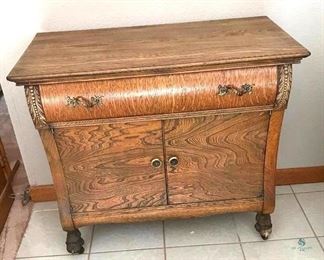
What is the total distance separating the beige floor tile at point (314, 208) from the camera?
5.23ft

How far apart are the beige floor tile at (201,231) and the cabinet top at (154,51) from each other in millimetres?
759

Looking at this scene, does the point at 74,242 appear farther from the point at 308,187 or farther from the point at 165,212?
the point at 308,187

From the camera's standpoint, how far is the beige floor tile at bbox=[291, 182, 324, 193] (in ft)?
5.91

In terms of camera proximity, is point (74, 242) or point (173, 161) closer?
point (173, 161)

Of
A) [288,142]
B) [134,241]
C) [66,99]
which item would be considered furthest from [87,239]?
[288,142]

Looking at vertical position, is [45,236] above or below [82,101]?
below

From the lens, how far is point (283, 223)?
5.32ft

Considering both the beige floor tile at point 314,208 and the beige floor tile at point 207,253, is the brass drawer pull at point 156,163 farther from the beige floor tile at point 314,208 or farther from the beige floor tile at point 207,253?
the beige floor tile at point 314,208

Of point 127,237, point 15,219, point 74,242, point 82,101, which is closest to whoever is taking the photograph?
point 82,101

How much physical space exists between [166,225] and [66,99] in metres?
0.76

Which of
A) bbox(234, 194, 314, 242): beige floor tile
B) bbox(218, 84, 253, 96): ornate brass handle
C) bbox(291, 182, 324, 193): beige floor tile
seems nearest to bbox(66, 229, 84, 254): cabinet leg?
bbox(234, 194, 314, 242): beige floor tile

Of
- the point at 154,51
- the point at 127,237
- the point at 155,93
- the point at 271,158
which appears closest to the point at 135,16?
the point at 154,51

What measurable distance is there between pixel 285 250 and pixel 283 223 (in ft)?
0.50

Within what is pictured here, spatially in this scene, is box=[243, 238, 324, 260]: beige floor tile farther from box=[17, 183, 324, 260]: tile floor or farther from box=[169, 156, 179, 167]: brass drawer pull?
box=[169, 156, 179, 167]: brass drawer pull
